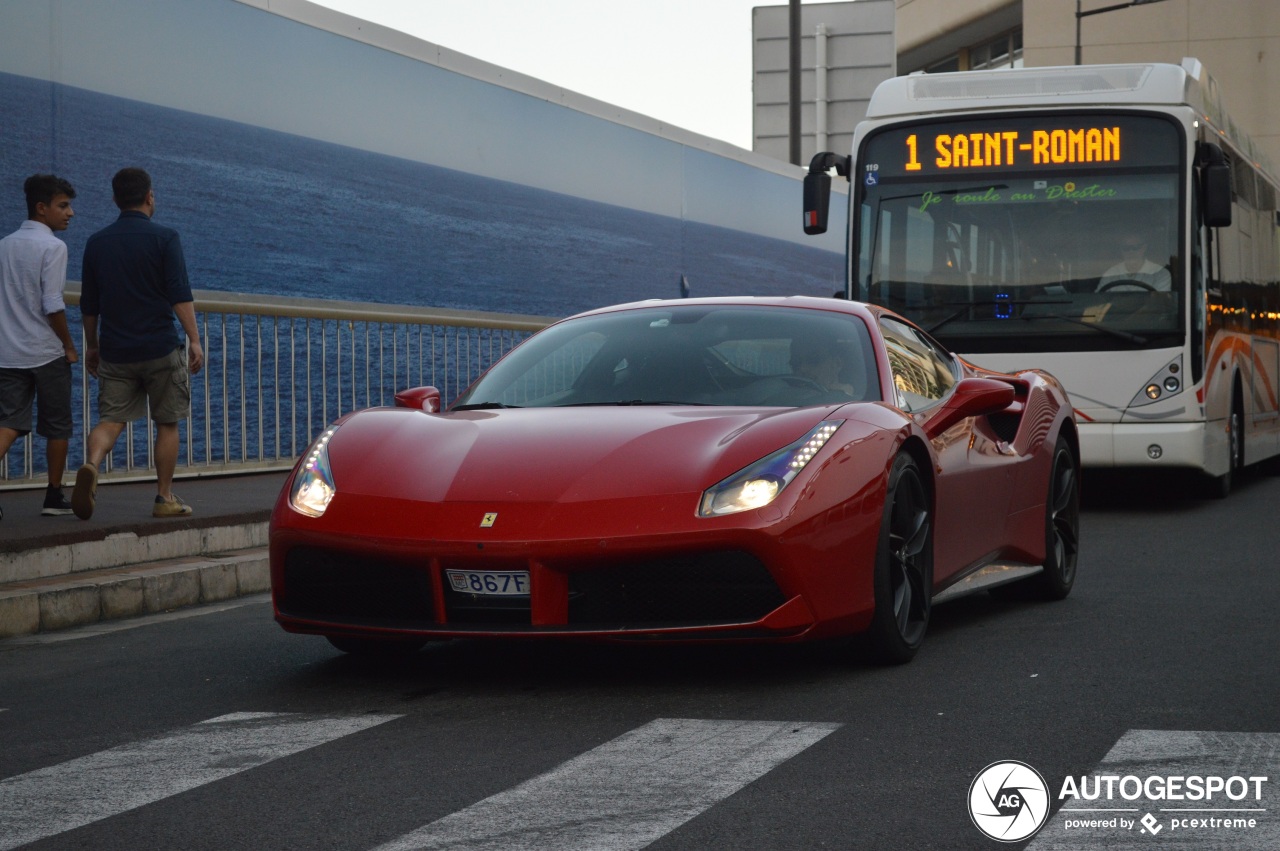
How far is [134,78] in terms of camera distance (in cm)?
1135

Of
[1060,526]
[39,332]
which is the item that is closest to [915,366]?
[1060,526]

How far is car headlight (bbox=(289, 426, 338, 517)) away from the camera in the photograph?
5.39 m

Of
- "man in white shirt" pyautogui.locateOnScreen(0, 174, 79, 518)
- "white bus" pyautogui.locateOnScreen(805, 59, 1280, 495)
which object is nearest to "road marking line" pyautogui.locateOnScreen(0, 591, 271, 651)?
"man in white shirt" pyautogui.locateOnScreen(0, 174, 79, 518)

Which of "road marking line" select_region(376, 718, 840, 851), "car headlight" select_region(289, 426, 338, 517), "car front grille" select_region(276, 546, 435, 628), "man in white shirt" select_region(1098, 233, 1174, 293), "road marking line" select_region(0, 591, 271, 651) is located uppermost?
"man in white shirt" select_region(1098, 233, 1174, 293)

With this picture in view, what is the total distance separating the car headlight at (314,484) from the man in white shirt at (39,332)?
3504 mm

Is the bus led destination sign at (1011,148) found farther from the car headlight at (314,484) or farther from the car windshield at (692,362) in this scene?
the car headlight at (314,484)

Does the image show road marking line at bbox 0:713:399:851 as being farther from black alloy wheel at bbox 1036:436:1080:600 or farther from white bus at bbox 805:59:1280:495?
white bus at bbox 805:59:1280:495

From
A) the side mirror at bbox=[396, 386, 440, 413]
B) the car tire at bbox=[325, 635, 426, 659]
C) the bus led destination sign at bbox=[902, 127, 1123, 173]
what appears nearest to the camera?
the car tire at bbox=[325, 635, 426, 659]

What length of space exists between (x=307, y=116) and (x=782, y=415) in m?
8.75

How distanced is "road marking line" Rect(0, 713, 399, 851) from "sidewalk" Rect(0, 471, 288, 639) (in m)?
2.46

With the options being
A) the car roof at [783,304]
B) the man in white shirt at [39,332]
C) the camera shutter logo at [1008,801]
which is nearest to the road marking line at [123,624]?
the man in white shirt at [39,332]

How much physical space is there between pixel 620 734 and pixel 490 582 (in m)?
0.71

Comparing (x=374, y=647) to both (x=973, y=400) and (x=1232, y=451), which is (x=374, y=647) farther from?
(x=1232, y=451)

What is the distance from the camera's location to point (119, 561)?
316 inches
